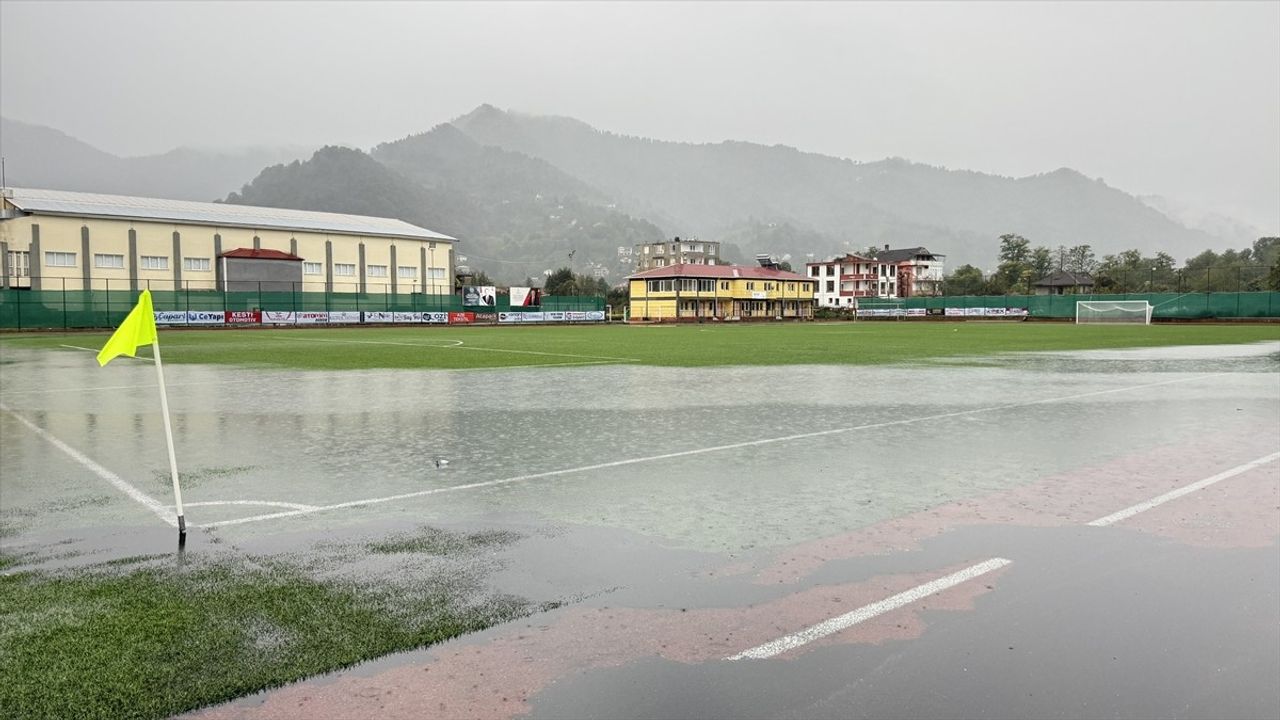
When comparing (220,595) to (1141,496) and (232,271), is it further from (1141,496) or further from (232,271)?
(232,271)

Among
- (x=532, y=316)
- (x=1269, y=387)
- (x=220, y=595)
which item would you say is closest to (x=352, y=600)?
(x=220, y=595)

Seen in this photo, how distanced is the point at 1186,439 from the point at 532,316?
6487cm

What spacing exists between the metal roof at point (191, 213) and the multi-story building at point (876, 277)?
83.8 m

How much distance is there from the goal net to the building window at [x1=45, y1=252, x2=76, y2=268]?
279 feet

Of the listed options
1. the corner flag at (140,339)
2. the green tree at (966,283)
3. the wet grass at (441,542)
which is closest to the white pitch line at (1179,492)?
the wet grass at (441,542)

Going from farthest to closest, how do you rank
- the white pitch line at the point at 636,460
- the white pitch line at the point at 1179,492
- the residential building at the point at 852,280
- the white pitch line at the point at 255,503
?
the residential building at the point at 852,280 → the white pitch line at the point at 255,503 → the white pitch line at the point at 636,460 → the white pitch line at the point at 1179,492

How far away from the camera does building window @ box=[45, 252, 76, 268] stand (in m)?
69.2

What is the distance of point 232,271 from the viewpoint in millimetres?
76938

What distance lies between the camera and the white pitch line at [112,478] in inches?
258

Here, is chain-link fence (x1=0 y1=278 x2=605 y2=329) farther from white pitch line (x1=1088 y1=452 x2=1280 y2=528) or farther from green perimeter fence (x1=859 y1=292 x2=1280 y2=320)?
white pitch line (x1=1088 y1=452 x2=1280 y2=528)

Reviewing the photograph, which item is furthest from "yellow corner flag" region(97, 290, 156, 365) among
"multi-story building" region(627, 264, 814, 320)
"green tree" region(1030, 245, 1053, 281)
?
"green tree" region(1030, 245, 1053, 281)

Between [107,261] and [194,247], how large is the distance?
7.35 meters

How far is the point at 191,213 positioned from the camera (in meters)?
80.7

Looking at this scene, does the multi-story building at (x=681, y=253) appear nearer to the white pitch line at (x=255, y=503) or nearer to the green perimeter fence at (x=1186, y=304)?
the green perimeter fence at (x=1186, y=304)
